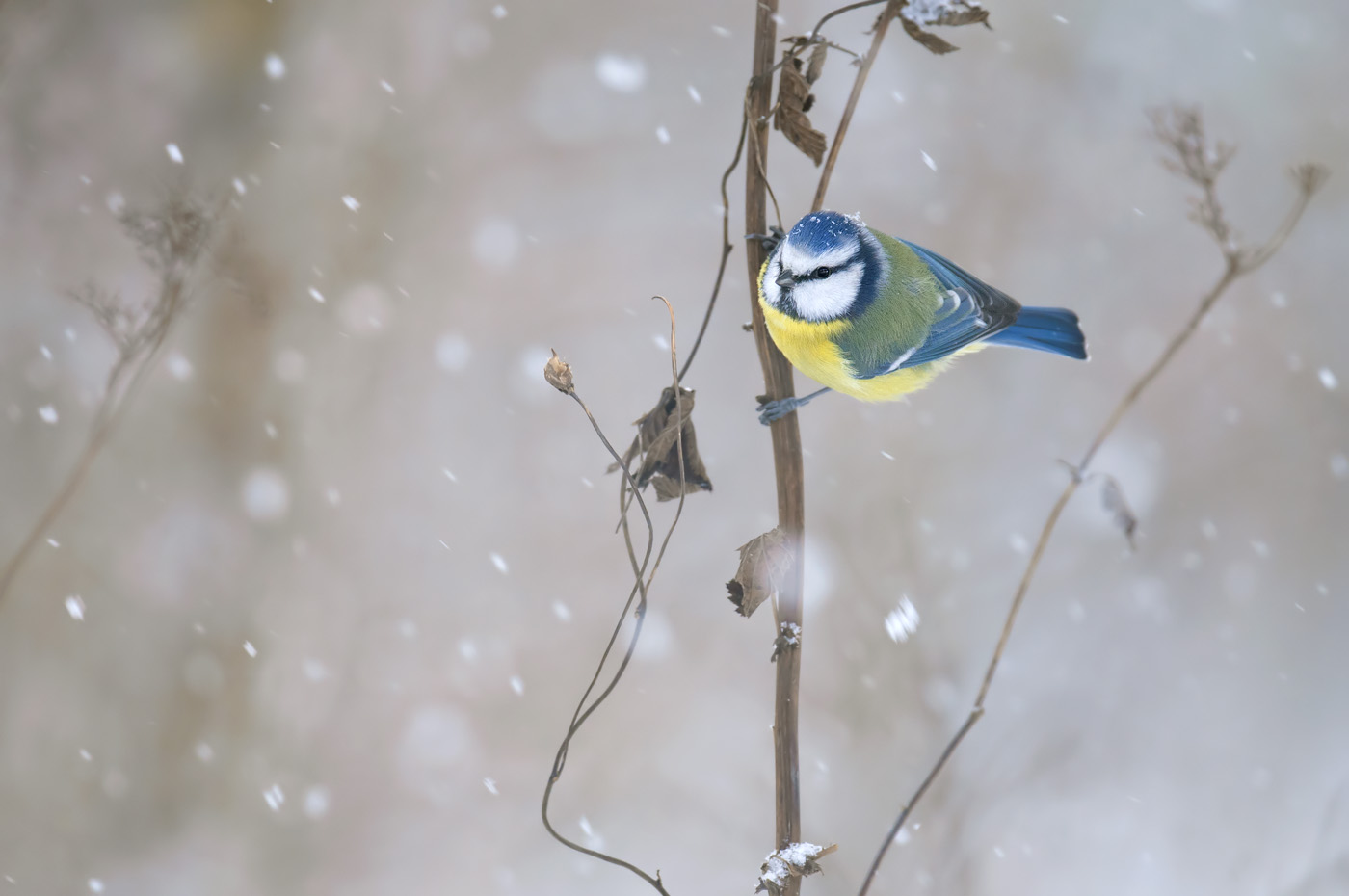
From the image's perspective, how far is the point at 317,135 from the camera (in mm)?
1657

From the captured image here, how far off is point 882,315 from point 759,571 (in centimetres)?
35

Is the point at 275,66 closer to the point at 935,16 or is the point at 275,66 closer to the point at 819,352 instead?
the point at 819,352

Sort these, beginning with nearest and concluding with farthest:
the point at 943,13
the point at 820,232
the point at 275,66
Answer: the point at 943,13, the point at 820,232, the point at 275,66

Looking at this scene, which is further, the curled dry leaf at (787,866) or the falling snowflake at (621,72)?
the falling snowflake at (621,72)

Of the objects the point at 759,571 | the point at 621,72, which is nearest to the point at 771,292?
the point at 759,571

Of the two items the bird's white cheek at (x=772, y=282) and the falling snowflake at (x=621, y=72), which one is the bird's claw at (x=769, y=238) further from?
the falling snowflake at (x=621, y=72)

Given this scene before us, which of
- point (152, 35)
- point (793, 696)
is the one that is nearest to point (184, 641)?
point (152, 35)

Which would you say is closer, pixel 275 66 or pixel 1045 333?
pixel 1045 333

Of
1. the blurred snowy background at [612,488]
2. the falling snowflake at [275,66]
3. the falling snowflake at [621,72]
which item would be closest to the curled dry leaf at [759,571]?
the blurred snowy background at [612,488]

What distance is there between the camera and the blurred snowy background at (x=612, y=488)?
156 cm

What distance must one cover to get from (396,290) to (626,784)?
45.0 inches

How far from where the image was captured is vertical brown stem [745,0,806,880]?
46 centimetres

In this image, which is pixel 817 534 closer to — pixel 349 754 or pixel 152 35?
pixel 349 754

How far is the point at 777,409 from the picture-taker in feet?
1.61
